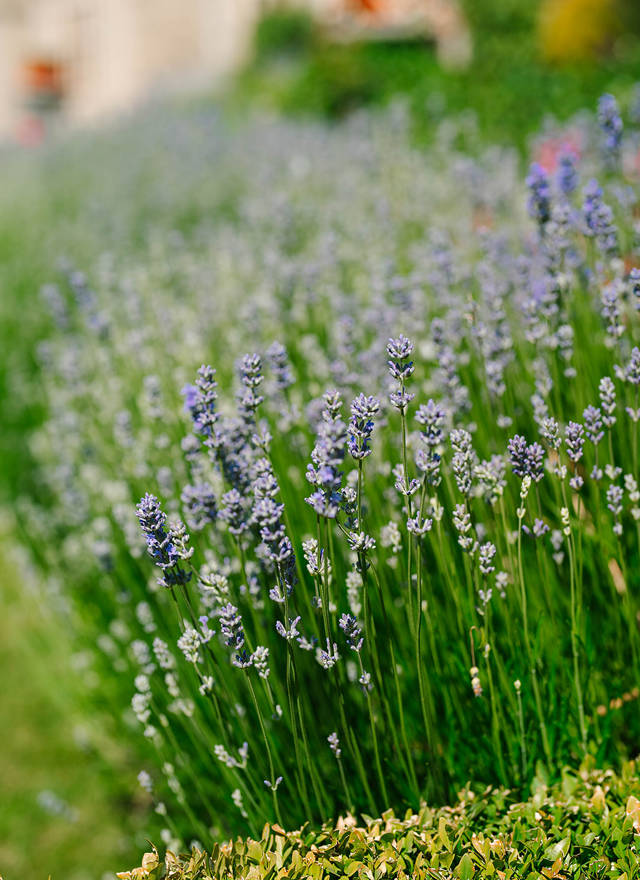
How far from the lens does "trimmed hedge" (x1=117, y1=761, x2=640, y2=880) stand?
158cm

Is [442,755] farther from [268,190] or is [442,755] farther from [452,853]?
[268,190]

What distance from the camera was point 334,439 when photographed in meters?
1.59

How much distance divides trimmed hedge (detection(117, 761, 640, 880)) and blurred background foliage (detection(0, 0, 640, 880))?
1.40m

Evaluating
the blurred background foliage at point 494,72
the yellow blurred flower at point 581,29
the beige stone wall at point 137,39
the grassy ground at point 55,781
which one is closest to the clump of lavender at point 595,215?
the grassy ground at point 55,781

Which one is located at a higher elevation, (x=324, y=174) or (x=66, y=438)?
(x=324, y=174)

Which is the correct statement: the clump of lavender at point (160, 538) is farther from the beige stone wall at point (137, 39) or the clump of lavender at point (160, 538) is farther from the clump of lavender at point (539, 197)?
the beige stone wall at point (137, 39)

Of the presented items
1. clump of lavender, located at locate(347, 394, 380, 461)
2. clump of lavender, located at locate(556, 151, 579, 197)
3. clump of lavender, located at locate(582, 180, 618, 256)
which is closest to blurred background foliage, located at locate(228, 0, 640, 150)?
clump of lavender, located at locate(556, 151, 579, 197)

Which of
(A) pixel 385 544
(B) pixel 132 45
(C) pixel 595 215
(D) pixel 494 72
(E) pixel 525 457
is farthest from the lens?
(B) pixel 132 45

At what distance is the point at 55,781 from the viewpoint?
343 centimetres

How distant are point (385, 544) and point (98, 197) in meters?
→ 6.67

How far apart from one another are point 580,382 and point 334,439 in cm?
117

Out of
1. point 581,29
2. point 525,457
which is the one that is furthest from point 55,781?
point 581,29

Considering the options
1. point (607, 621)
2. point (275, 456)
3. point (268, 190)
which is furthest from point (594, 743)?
point (268, 190)

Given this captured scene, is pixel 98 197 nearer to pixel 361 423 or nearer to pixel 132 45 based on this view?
pixel 361 423
